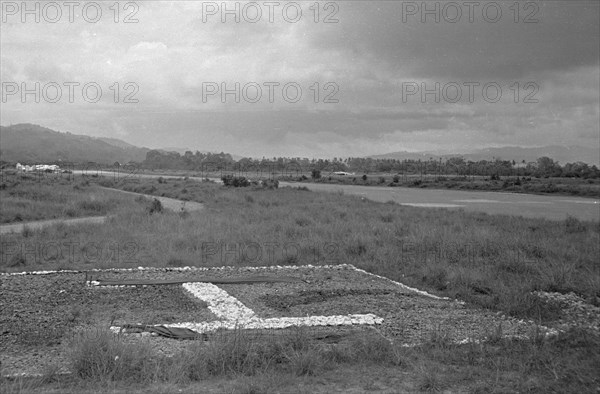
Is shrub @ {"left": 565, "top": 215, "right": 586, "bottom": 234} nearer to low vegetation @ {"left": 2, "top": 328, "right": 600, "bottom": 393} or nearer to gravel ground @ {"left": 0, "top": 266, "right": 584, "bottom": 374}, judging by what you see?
gravel ground @ {"left": 0, "top": 266, "right": 584, "bottom": 374}

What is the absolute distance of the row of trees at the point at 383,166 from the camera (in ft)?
302

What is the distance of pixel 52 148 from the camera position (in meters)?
162

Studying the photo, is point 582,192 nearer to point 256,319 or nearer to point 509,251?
point 509,251

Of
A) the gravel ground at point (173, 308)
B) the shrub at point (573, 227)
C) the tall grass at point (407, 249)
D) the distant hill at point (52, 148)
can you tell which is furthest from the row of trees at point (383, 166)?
the gravel ground at point (173, 308)

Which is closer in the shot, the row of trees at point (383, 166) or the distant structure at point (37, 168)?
the distant structure at point (37, 168)

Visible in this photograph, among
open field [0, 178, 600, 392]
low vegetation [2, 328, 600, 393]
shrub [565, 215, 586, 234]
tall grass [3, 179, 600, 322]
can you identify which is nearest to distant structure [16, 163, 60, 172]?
open field [0, 178, 600, 392]

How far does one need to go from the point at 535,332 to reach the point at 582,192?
46174 mm

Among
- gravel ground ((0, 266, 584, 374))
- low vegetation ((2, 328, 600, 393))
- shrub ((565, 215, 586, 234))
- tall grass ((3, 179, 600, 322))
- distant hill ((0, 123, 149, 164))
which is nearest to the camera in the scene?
low vegetation ((2, 328, 600, 393))

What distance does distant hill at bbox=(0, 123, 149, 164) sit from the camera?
479ft

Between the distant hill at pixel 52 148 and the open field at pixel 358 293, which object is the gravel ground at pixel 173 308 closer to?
the open field at pixel 358 293

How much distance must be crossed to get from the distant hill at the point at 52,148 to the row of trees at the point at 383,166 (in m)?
23.6

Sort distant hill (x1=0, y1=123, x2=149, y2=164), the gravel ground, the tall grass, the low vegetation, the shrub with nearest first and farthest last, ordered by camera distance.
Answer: the low vegetation → the gravel ground → the tall grass → the shrub → distant hill (x1=0, y1=123, x2=149, y2=164)

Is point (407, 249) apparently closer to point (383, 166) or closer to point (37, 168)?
point (37, 168)

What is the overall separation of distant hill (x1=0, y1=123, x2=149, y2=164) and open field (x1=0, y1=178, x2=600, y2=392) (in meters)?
133
